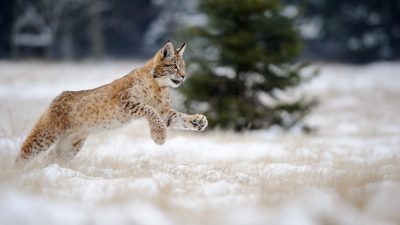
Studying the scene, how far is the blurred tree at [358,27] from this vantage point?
4164cm

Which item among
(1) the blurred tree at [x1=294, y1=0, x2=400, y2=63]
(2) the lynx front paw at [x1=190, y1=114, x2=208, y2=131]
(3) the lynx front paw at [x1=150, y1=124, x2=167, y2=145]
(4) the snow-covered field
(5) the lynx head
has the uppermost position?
(1) the blurred tree at [x1=294, y1=0, x2=400, y2=63]

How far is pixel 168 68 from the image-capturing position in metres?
8.14

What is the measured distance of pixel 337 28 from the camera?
43.4m

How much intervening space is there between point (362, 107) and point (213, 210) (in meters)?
21.2

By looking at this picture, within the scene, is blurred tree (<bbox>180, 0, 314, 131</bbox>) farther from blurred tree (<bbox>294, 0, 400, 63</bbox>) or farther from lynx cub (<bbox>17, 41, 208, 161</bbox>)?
blurred tree (<bbox>294, 0, 400, 63</bbox>)

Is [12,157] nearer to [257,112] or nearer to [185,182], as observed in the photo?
[185,182]

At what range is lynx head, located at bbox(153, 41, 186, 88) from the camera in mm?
8094

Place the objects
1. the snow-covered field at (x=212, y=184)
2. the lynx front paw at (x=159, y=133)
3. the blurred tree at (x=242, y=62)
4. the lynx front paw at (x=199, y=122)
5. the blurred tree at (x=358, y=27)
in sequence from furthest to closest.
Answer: the blurred tree at (x=358, y=27) → the blurred tree at (x=242, y=62) → the lynx front paw at (x=199, y=122) → the lynx front paw at (x=159, y=133) → the snow-covered field at (x=212, y=184)

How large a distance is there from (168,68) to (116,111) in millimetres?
1001

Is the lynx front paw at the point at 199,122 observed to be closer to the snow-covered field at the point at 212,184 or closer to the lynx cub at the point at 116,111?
the lynx cub at the point at 116,111

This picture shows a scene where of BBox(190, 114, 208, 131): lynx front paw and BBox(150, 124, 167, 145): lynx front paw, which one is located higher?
BBox(190, 114, 208, 131): lynx front paw

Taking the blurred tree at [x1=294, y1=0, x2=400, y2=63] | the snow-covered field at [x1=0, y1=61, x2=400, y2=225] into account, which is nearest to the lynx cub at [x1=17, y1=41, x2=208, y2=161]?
the snow-covered field at [x1=0, y1=61, x2=400, y2=225]

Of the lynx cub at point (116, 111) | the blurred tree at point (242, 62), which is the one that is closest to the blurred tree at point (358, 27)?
the blurred tree at point (242, 62)

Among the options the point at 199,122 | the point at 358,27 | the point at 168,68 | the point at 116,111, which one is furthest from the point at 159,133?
the point at 358,27
